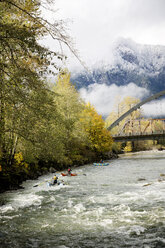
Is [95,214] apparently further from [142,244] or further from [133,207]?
[142,244]

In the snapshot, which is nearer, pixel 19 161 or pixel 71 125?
pixel 19 161

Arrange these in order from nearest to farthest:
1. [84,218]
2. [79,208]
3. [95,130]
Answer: [84,218] < [79,208] < [95,130]

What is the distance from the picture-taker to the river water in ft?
18.9

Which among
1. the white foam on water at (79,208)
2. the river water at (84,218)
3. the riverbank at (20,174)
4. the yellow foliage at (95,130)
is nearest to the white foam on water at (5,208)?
the river water at (84,218)

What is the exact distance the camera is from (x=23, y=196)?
35.0 feet

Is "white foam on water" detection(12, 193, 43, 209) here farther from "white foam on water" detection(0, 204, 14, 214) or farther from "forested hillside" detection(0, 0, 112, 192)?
"forested hillside" detection(0, 0, 112, 192)

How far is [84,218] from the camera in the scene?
24.5 ft

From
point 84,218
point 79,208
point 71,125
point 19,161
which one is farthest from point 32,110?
point 71,125

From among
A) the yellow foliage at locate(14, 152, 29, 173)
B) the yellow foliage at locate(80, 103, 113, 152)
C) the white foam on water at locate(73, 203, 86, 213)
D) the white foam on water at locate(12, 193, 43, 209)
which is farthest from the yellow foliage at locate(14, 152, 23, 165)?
the yellow foliage at locate(80, 103, 113, 152)

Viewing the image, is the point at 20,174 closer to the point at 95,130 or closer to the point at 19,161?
the point at 19,161

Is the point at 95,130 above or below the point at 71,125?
below

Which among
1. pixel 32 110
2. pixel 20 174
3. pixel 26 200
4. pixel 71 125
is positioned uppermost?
pixel 71 125

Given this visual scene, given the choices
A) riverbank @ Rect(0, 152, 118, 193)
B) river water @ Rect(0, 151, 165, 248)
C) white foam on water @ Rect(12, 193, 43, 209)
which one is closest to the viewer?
river water @ Rect(0, 151, 165, 248)

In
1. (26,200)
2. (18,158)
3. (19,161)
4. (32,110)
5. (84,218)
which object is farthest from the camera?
(18,158)
